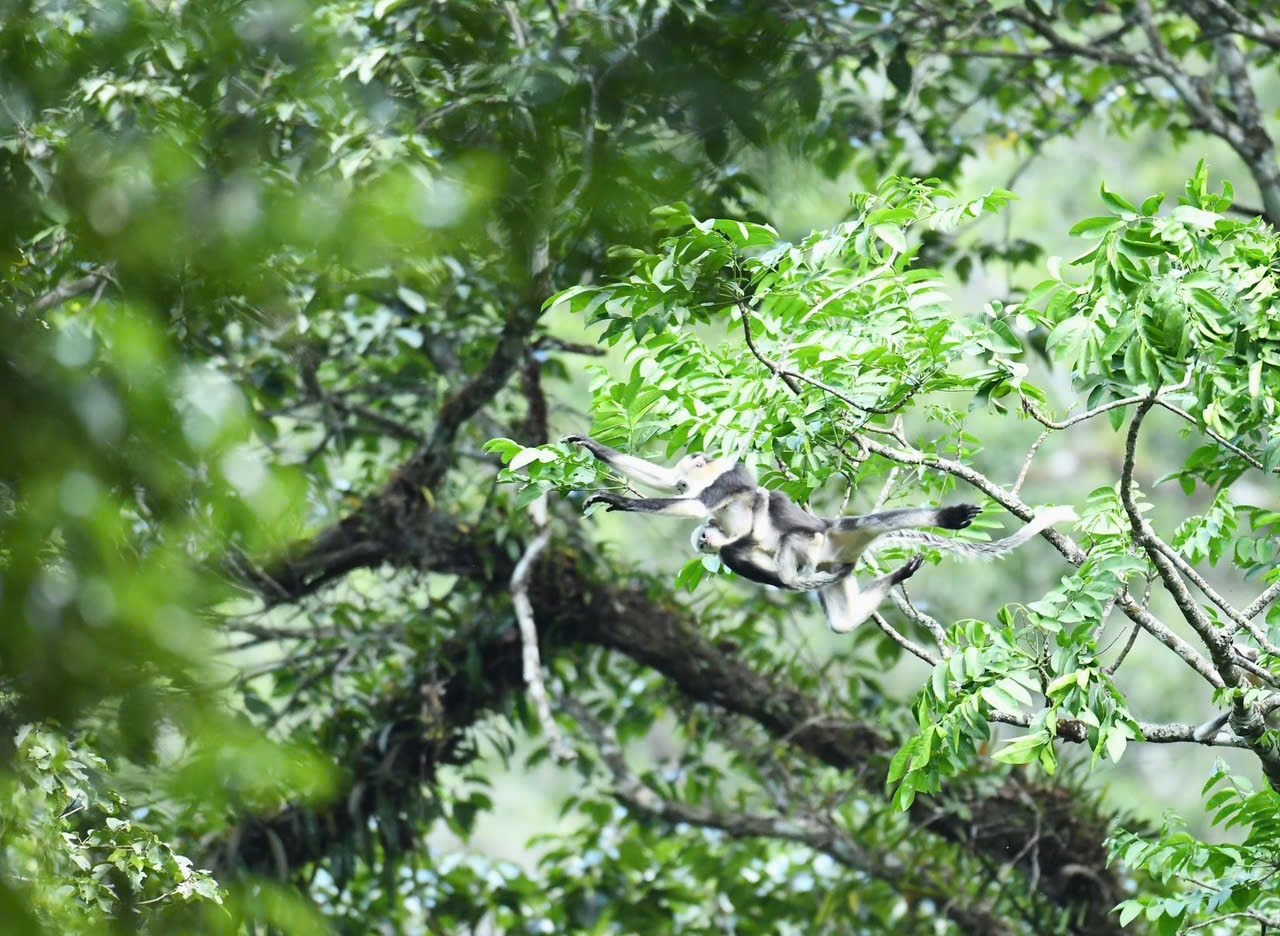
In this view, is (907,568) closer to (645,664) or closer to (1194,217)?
(1194,217)

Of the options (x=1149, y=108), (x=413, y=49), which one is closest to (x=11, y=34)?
(x=413, y=49)

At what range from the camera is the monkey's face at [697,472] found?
3783 millimetres

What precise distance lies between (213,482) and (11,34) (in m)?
0.42

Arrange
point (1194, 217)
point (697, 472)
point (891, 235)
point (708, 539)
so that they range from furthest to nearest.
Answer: point (697, 472), point (708, 539), point (891, 235), point (1194, 217)

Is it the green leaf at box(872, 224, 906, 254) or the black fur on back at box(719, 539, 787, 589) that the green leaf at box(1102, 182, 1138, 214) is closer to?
the green leaf at box(872, 224, 906, 254)

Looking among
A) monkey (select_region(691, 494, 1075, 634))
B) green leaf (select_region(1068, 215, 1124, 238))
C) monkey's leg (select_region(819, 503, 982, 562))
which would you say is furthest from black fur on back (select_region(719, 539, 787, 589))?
green leaf (select_region(1068, 215, 1124, 238))

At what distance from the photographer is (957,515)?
112 inches

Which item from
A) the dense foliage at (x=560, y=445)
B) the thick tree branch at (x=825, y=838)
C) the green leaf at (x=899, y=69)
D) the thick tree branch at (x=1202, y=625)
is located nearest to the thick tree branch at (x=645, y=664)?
the dense foliage at (x=560, y=445)

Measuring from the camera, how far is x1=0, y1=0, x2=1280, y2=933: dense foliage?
1.13m

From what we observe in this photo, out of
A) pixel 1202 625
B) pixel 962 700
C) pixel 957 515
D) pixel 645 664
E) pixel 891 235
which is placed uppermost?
pixel 645 664

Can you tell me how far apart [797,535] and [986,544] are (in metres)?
0.49

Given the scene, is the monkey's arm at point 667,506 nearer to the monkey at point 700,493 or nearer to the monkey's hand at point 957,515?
the monkey at point 700,493

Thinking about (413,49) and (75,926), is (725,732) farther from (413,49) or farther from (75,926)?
(75,926)

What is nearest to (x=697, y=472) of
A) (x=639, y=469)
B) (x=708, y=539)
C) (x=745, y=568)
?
(x=639, y=469)
